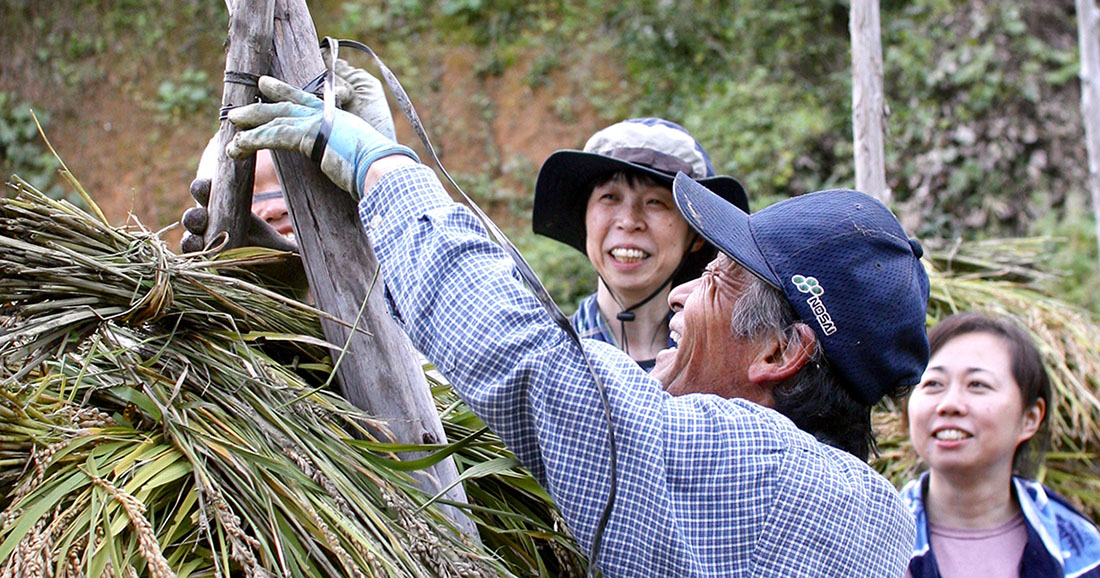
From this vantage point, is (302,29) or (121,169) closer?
(302,29)

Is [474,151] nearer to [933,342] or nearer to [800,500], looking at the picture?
[933,342]

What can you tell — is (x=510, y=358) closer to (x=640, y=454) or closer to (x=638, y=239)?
(x=640, y=454)

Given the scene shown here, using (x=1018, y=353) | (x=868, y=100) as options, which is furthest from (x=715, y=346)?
(x=868, y=100)

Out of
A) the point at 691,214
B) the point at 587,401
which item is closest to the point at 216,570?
the point at 587,401

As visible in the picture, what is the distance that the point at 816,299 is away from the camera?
1460 millimetres

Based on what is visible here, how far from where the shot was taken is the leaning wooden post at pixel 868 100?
332 cm

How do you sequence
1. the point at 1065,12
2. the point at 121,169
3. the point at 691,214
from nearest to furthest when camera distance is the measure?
the point at 691,214 → the point at 1065,12 → the point at 121,169

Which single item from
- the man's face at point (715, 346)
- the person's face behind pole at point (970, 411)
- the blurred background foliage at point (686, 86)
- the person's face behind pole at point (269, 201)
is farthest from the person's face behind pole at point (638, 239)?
the blurred background foliage at point (686, 86)

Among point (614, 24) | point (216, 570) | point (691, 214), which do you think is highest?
point (614, 24)

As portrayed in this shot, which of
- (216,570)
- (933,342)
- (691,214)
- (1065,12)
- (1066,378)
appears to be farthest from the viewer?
(1065,12)

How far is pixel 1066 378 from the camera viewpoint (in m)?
3.32

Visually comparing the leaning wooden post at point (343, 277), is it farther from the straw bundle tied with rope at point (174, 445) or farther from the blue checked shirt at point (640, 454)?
the blue checked shirt at point (640, 454)

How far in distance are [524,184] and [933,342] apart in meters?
4.66

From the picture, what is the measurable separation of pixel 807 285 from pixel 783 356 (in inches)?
4.4
